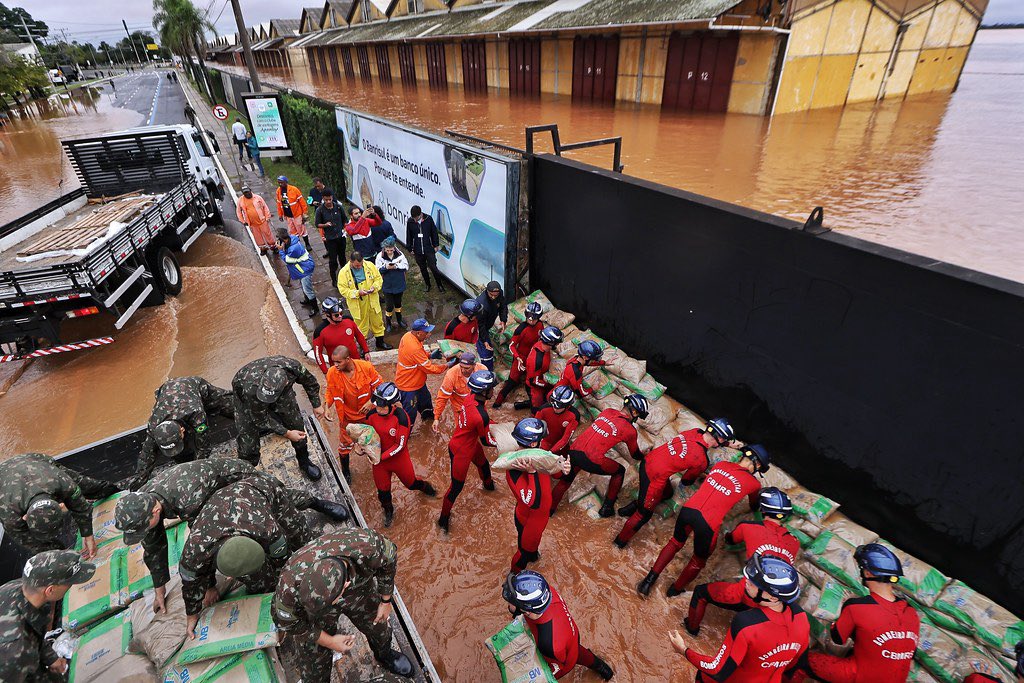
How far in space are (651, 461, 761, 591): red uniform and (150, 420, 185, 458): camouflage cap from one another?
4.07 meters

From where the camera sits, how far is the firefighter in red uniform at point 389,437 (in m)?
4.13

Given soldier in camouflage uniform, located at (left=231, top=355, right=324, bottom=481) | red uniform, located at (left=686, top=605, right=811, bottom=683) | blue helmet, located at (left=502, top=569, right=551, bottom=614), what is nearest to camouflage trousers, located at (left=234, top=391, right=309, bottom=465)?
soldier in camouflage uniform, located at (left=231, top=355, right=324, bottom=481)

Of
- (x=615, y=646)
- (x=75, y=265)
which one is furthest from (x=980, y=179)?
(x=75, y=265)

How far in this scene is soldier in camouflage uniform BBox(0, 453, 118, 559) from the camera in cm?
322

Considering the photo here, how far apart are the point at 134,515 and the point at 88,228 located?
828 cm

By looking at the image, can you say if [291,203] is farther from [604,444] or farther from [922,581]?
[922,581]

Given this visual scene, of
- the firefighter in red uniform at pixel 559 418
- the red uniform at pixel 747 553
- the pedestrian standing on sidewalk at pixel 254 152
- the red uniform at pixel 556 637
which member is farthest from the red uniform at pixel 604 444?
the pedestrian standing on sidewalk at pixel 254 152

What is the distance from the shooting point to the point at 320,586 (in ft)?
8.59

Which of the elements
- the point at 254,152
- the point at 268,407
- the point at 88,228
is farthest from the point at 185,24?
the point at 268,407

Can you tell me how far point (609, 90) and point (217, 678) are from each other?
1602 centimetres

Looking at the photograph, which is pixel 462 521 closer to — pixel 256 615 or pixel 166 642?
pixel 256 615

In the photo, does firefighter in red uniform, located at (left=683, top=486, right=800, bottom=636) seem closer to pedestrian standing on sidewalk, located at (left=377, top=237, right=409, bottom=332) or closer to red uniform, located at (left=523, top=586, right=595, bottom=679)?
→ red uniform, located at (left=523, top=586, right=595, bottom=679)

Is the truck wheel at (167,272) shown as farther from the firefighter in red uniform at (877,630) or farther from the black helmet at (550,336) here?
the firefighter in red uniform at (877,630)

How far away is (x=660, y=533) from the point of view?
170 inches
